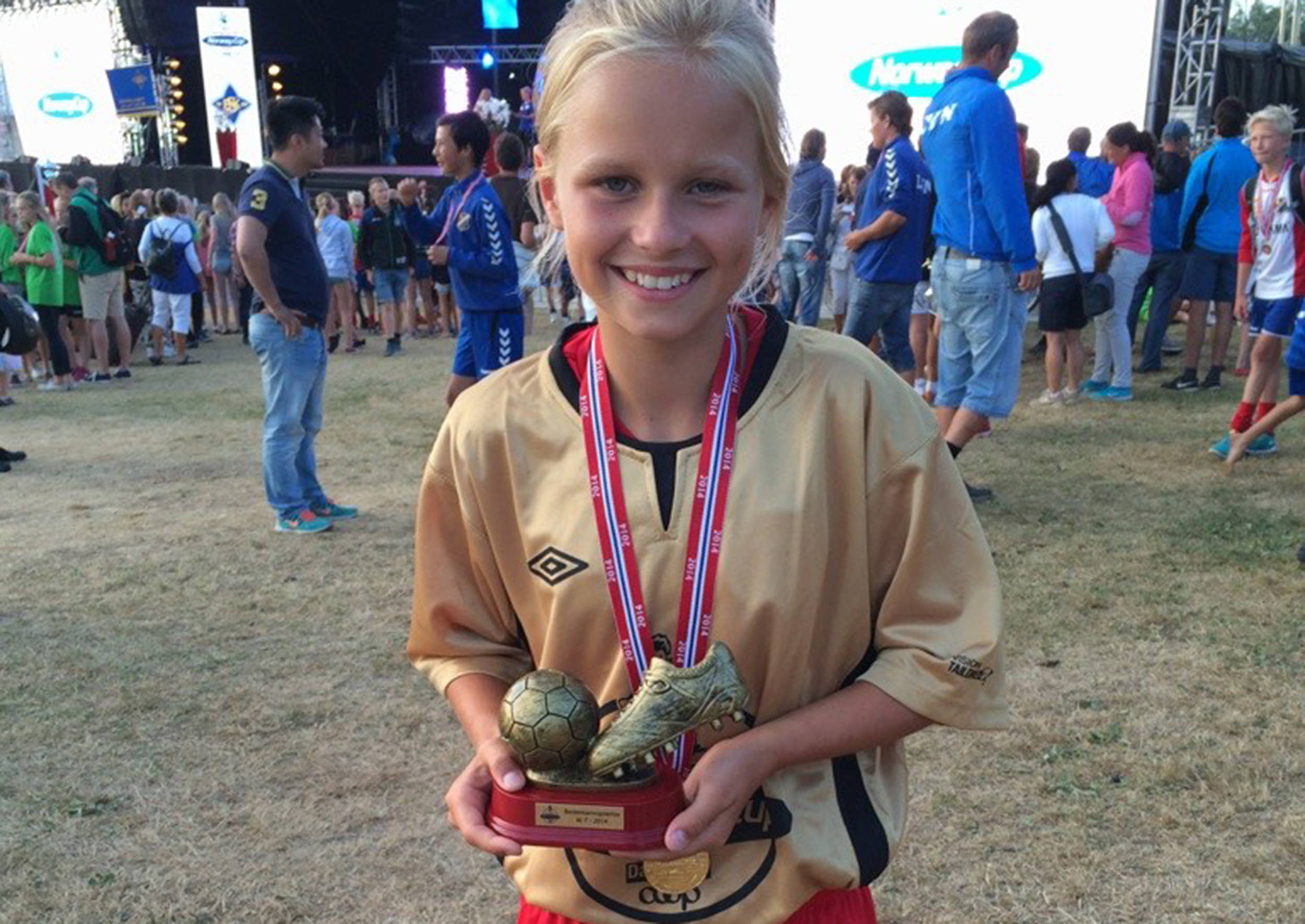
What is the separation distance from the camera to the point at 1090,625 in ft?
14.0

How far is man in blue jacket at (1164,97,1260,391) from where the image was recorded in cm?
830

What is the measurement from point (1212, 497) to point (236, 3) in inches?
986

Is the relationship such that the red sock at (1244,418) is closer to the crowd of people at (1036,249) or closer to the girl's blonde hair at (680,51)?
the crowd of people at (1036,249)

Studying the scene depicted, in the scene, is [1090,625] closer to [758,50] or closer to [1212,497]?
[1212,497]

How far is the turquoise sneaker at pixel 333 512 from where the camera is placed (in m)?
5.99

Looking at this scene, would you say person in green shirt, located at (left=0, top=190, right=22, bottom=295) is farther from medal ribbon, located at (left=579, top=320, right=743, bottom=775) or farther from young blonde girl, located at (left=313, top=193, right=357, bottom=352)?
medal ribbon, located at (left=579, top=320, right=743, bottom=775)

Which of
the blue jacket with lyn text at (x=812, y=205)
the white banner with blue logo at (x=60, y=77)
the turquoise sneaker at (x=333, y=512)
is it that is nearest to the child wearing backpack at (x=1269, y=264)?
the blue jacket with lyn text at (x=812, y=205)

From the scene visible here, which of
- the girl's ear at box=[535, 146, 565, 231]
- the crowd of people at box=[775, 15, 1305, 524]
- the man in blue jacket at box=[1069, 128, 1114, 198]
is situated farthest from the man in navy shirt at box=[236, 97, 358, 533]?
the man in blue jacket at box=[1069, 128, 1114, 198]

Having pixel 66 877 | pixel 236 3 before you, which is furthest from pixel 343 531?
pixel 236 3

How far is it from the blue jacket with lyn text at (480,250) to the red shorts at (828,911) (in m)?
5.26

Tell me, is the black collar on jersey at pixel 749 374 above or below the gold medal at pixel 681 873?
above

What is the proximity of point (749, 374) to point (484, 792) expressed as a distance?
0.54 m

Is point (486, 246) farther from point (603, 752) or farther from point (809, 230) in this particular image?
point (603, 752)

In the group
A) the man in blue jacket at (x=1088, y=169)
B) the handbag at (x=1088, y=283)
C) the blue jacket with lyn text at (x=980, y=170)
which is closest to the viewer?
the blue jacket with lyn text at (x=980, y=170)
